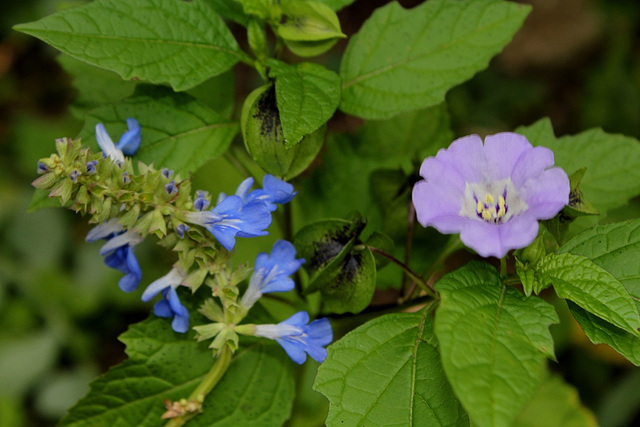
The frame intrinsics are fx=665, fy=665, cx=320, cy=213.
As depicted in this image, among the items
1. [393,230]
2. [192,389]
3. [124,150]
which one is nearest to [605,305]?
[393,230]

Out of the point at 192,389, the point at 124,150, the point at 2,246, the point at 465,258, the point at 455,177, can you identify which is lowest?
the point at 465,258

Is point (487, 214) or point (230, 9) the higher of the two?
point (230, 9)

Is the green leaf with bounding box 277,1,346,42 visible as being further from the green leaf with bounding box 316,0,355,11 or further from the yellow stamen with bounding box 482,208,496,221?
the yellow stamen with bounding box 482,208,496,221

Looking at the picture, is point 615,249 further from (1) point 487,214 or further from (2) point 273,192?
(2) point 273,192

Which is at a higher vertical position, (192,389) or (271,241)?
(192,389)

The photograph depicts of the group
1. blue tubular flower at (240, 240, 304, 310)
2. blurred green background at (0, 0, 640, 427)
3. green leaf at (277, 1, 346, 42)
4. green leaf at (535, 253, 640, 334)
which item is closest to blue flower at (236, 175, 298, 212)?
blue tubular flower at (240, 240, 304, 310)

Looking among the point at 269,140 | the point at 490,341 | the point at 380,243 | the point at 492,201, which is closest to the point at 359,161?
the point at 380,243

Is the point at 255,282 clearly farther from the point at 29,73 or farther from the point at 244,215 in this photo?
the point at 29,73
